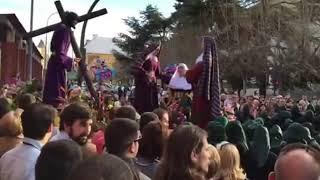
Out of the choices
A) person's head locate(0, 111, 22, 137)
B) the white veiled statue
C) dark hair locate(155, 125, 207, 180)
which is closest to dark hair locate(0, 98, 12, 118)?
person's head locate(0, 111, 22, 137)

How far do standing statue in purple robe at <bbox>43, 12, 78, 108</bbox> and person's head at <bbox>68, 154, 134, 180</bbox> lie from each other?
23.1ft

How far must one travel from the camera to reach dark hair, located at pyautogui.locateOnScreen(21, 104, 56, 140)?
15.5 ft

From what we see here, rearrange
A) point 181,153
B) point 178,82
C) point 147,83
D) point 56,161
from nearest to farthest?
1. point 56,161
2. point 181,153
3. point 147,83
4. point 178,82

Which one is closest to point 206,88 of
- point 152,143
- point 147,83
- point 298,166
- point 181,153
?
point 147,83

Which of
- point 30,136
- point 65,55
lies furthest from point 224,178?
point 65,55

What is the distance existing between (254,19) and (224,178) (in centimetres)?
3511

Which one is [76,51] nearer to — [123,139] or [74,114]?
[74,114]

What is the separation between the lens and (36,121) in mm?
4777

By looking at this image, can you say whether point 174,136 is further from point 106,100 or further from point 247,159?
point 106,100

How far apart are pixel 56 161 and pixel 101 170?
1.24 metres

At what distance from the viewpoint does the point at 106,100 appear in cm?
1050

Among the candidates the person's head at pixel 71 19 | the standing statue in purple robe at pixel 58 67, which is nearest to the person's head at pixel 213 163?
the standing statue in purple robe at pixel 58 67

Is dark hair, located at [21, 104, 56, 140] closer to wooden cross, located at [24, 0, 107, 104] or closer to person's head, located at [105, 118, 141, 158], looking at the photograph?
person's head, located at [105, 118, 141, 158]

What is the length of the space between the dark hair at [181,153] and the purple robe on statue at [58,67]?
5.60 metres
